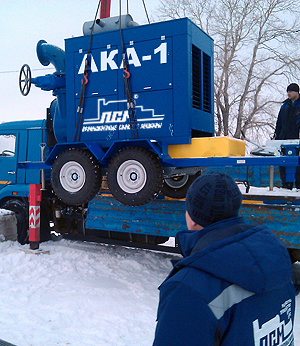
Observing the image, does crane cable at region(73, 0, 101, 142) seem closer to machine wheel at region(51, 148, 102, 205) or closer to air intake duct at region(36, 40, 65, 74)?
machine wheel at region(51, 148, 102, 205)

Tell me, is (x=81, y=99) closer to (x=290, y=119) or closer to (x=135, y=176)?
(x=135, y=176)

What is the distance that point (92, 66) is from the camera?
5.52 meters

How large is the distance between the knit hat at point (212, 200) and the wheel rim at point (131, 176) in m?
3.47

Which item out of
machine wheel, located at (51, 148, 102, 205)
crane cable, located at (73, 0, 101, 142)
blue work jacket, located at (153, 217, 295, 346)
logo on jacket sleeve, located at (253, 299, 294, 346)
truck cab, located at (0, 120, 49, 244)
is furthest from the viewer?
truck cab, located at (0, 120, 49, 244)

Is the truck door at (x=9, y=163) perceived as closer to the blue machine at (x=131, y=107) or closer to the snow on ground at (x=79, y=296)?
the snow on ground at (x=79, y=296)

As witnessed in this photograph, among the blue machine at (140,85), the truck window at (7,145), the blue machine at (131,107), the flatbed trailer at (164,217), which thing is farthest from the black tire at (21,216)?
the blue machine at (140,85)

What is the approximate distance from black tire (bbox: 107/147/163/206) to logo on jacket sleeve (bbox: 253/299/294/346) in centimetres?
339

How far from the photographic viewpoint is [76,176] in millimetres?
5371

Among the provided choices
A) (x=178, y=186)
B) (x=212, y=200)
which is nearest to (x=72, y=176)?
(x=178, y=186)

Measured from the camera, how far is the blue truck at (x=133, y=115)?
4957 millimetres

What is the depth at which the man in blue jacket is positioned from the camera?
3.80 ft

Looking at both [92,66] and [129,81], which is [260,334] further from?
[92,66]

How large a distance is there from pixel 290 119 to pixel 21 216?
5.27 m

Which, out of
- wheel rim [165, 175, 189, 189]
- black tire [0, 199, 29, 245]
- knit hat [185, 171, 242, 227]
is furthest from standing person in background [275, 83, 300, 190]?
black tire [0, 199, 29, 245]
